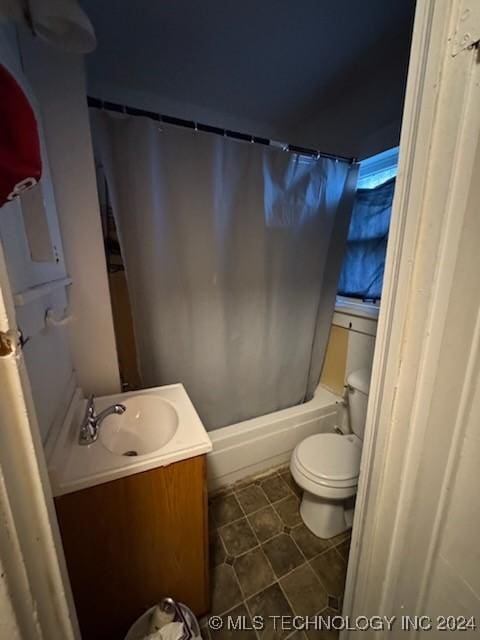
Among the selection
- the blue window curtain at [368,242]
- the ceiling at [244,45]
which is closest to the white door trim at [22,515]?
the ceiling at [244,45]

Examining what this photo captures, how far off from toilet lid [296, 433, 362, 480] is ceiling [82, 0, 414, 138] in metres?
1.90

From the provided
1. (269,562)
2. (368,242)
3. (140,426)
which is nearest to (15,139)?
(140,426)

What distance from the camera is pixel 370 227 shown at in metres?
1.75

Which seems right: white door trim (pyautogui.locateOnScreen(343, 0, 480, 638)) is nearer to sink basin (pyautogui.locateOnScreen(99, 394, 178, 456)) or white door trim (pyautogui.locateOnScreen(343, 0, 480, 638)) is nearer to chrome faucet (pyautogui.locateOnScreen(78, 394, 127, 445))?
sink basin (pyautogui.locateOnScreen(99, 394, 178, 456))

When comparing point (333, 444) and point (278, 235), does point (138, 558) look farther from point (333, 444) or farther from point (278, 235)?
point (278, 235)

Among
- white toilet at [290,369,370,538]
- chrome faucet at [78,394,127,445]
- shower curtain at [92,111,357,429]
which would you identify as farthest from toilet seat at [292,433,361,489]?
chrome faucet at [78,394,127,445]

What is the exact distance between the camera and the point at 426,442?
513 millimetres

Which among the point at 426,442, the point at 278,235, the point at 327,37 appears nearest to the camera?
the point at 426,442

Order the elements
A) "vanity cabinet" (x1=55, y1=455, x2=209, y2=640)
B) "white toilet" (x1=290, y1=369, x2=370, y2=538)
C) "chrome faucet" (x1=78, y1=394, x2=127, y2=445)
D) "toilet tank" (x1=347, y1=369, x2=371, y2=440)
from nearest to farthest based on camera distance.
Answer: "vanity cabinet" (x1=55, y1=455, x2=209, y2=640) → "chrome faucet" (x1=78, y1=394, x2=127, y2=445) → "white toilet" (x1=290, y1=369, x2=370, y2=538) → "toilet tank" (x1=347, y1=369, x2=371, y2=440)

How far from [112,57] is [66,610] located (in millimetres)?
1944

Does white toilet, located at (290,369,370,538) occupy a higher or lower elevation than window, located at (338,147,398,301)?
lower

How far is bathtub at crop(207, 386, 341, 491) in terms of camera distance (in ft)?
4.99

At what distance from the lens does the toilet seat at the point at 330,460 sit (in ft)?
3.97

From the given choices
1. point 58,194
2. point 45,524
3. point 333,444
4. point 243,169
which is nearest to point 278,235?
point 243,169
